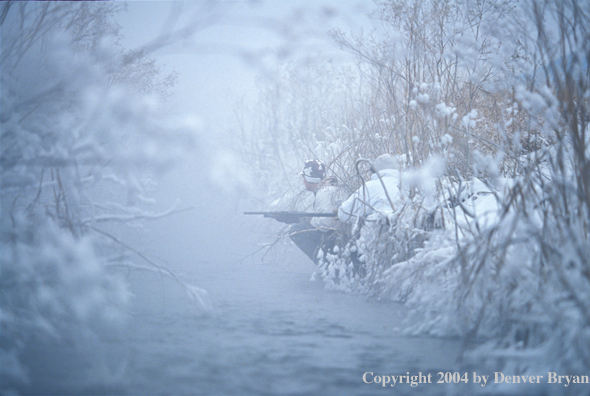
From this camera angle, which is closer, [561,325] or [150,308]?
[561,325]

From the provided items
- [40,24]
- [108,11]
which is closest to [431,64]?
[108,11]

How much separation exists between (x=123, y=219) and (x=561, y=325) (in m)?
2.83

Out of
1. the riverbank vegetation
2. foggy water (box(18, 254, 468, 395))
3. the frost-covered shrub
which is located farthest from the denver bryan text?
the frost-covered shrub

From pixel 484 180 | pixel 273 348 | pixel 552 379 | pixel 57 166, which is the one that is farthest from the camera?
pixel 484 180

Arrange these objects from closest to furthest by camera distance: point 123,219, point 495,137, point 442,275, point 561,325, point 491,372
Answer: point 561,325
point 491,372
point 123,219
point 442,275
point 495,137

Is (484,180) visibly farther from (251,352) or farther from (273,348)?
(251,352)

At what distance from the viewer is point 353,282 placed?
5.46 metres

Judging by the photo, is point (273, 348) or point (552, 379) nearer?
point (552, 379)

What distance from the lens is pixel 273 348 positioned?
314cm

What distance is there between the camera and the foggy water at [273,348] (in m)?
2.46

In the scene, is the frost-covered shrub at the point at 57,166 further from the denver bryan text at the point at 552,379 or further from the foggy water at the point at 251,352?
the denver bryan text at the point at 552,379

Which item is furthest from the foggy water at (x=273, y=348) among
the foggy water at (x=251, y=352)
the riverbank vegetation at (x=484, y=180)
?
the riverbank vegetation at (x=484, y=180)

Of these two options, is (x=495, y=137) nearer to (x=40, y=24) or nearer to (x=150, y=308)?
(x=150, y=308)

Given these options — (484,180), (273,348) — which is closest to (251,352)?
(273,348)
